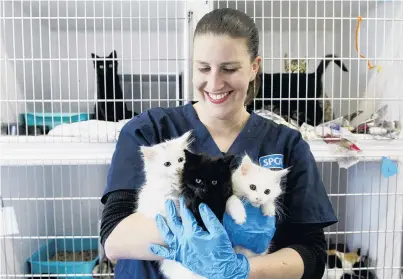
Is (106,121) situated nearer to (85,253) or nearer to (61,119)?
(61,119)

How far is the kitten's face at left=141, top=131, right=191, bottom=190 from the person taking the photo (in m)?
0.78

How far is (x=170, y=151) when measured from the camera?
0.82 meters

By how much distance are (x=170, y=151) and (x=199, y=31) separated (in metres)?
0.30

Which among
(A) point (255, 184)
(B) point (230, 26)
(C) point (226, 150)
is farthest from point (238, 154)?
(B) point (230, 26)

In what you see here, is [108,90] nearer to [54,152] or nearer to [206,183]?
[54,152]

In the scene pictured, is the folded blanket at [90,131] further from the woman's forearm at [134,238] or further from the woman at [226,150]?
the woman's forearm at [134,238]

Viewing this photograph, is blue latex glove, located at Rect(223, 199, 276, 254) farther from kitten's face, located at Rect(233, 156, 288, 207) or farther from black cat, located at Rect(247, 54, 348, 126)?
black cat, located at Rect(247, 54, 348, 126)

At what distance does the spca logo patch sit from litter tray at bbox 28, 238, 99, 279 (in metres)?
1.09

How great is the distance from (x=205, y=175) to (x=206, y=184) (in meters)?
0.02

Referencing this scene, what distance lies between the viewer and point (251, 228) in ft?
2.61

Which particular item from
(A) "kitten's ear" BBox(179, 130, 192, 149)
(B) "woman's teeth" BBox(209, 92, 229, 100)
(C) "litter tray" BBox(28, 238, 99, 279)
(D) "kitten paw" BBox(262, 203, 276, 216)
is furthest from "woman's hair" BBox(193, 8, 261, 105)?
(C) "litter tray" BBox(28, 238, 99, 279)

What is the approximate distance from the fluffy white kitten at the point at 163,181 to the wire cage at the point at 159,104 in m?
0.76

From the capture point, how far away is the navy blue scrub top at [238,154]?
3.11ft

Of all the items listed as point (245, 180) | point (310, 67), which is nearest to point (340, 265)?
point (310, 67)
